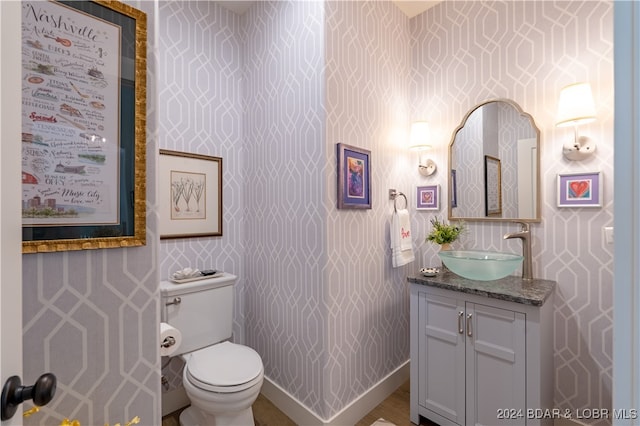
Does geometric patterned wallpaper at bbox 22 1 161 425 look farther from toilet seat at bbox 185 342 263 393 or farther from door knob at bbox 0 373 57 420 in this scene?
toilet seat at bbox 185 342 263 393

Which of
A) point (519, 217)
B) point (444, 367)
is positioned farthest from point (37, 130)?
point (519, 217)

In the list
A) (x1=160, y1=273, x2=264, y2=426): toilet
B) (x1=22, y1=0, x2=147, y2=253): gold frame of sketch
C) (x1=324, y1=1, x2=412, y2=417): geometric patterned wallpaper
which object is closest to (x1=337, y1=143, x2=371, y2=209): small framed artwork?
(x1=324, y1=1, x2=412, y2=417): geometric patterned wallpaper

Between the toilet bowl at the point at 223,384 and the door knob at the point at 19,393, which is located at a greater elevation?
the door knob at the point at 19,393

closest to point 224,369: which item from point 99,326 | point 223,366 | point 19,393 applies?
point 223,366

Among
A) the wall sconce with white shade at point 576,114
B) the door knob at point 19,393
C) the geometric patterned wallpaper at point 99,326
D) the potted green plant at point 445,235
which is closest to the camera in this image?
the door knob at point 19,393

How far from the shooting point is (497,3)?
198 centimetres

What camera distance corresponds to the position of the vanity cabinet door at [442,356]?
1645mm

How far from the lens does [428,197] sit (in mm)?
2305

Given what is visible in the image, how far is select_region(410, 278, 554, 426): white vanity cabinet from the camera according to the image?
1.44 meters

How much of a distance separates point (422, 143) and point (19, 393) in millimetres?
2275

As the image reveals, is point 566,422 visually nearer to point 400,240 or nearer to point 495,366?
point 495,366

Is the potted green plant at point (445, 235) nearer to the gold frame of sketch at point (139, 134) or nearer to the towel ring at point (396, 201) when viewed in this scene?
the towel ring at point (396, 201)

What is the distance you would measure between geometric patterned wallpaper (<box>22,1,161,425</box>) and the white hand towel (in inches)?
59.8

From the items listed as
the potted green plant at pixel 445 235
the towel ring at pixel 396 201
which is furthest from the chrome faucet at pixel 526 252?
the towel ring at pixel 396 201
